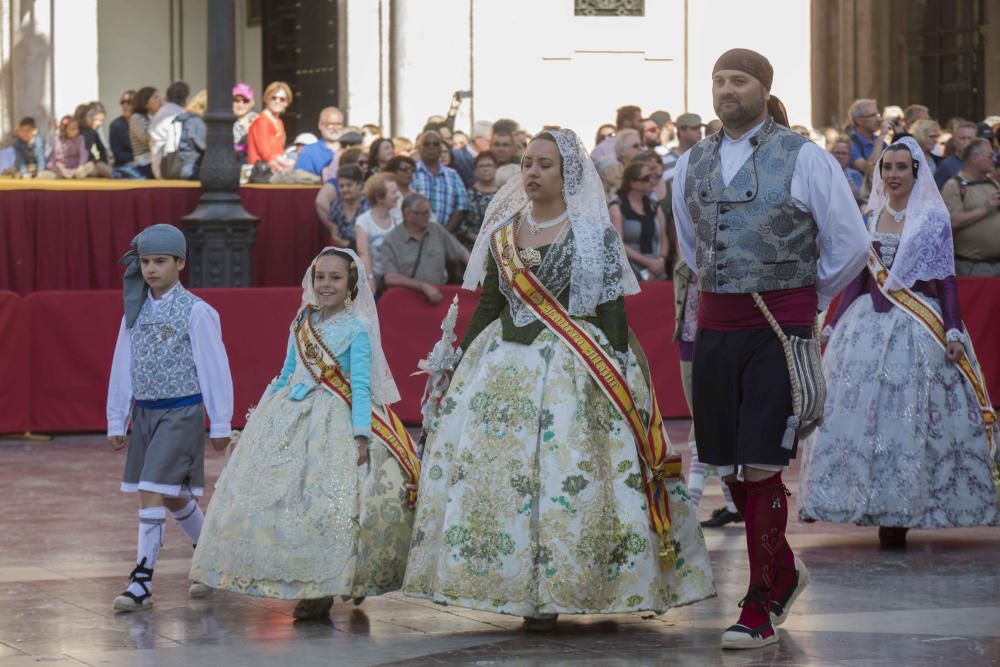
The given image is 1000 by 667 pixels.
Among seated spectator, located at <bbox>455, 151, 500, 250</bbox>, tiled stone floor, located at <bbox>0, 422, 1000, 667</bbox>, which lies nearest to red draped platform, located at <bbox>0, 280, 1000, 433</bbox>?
seated spectator, located at <bbox>455, 151, 500, 250</bbox>

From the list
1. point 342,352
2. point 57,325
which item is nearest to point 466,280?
point 342,352

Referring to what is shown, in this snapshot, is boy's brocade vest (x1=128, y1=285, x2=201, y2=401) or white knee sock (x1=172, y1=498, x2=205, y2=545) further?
white knee sock (x1=172, y1=498, x2=205, y2=545)

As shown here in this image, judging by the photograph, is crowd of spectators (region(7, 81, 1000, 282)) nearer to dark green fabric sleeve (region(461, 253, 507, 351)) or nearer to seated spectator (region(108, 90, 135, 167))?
seated spectator (region(108, 90, 135, 167))

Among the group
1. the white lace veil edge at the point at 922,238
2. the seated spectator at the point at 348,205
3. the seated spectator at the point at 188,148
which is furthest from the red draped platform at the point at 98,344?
the white lace veil edge at the point at 922,238

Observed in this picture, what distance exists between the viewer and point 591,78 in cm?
2253

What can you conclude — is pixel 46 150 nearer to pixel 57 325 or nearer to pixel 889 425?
pixel 57 325

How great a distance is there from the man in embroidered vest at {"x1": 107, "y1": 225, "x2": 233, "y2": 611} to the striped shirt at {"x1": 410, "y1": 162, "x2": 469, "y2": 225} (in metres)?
6.83

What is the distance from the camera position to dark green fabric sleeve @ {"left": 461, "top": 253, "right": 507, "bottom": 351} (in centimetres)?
725

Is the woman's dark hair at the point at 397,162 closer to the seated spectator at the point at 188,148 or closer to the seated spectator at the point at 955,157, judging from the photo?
the seated spectator at the point at 188,148

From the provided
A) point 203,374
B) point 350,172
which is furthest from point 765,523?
point 350,172

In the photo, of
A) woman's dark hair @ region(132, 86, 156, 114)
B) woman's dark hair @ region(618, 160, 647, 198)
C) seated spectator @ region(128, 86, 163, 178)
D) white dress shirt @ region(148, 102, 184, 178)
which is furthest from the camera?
woman's dark hair @ region(132, 86, 156, 114)

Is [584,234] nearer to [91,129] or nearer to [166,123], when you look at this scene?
[166,123]

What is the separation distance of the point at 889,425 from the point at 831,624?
2222 mm

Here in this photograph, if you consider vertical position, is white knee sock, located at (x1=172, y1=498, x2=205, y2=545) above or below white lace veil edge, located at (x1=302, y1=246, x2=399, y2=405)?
below
